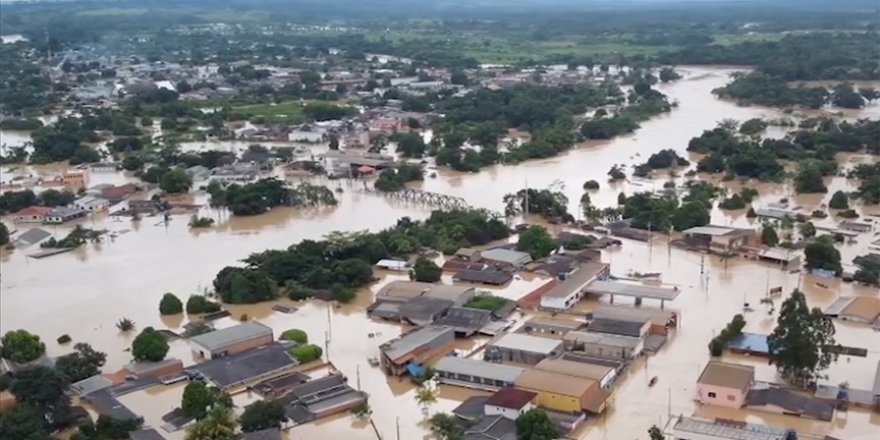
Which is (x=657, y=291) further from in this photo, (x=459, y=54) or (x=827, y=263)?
(x=459, y=54)

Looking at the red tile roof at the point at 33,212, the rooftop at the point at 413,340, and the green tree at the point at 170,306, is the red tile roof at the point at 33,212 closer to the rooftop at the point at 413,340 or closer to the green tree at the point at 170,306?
the green tree at the point at 170,306

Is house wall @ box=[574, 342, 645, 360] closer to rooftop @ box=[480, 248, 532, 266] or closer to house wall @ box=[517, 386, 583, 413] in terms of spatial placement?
house wall @ box=[517, 386, 583, 413]

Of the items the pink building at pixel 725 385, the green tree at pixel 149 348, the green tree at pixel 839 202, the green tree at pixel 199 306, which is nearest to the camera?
the pink building at pixel 725 385

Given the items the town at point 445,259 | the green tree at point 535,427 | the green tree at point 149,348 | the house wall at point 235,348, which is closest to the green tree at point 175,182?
the town at point 445,259

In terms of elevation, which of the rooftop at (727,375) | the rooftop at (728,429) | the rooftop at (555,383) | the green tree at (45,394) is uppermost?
the green tree at (45,394)

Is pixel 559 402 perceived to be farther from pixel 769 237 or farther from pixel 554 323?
pixel 769 237
